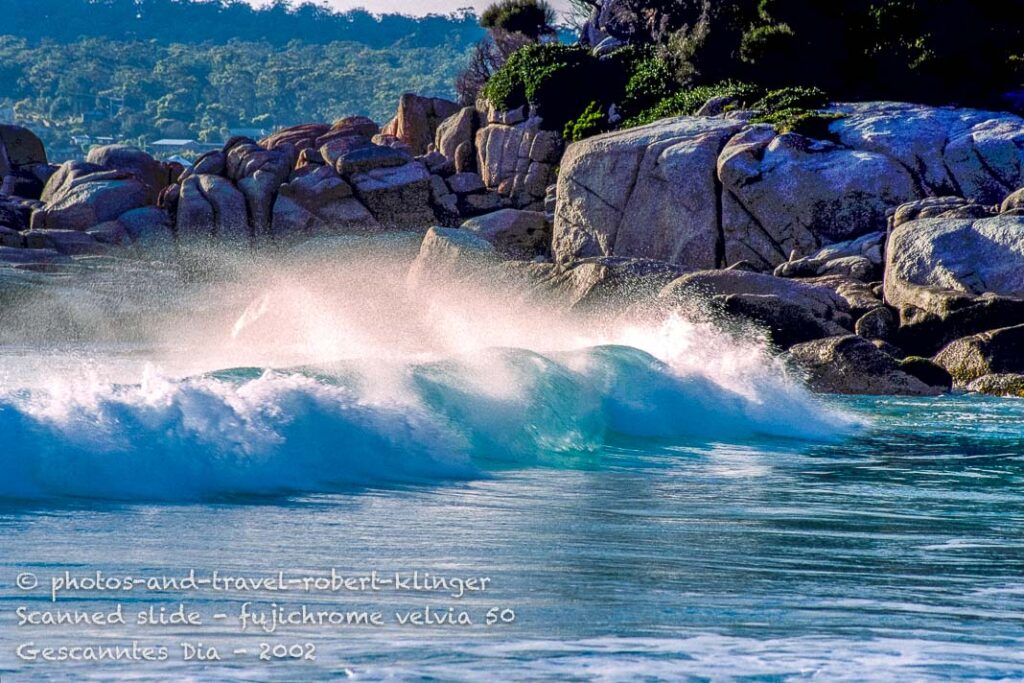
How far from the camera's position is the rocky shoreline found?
19844 millimetres

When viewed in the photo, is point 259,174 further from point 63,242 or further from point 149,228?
point 63,242

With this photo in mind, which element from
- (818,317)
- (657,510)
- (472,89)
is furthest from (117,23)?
(657,510)

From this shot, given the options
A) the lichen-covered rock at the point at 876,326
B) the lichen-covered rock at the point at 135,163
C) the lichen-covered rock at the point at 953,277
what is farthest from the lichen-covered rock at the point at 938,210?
the lichen-covered rock at the point at 135,163

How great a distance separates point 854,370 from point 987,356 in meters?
1.90

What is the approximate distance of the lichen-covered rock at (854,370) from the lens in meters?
17.9

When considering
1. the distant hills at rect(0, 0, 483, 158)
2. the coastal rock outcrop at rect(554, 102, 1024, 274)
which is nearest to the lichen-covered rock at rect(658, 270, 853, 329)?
the coastal rock outcrop at rect(554, 102, 1024, 274)

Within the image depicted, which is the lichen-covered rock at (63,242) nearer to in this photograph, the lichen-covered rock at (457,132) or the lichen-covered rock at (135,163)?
the lichen-covered rock at (135,163)

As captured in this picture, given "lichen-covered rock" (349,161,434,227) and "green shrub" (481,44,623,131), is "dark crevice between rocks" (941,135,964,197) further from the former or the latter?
"lichen-covered rock" (349,161,434,227)

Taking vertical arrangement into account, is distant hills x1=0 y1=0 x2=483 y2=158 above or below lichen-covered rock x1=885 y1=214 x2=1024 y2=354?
below

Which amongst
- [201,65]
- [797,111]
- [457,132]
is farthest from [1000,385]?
[201,65]

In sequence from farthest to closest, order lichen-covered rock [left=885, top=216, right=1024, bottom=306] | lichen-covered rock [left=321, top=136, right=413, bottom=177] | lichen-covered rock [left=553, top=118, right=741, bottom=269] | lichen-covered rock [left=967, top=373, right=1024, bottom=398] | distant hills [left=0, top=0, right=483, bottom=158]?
1. distant hills [left=0, top=0, right=483, bottom=158]
2. lichen-covered rock [left=321, top=136, right=413, bottom=177]
3. lichen-covered rock [left=553, top=118, right=741, bottom=269]
4. lichen-covered rock [left=885, top=216, right=1024, bottom=306]
5. lichen-covered rock [left=967, top=373, right=1024, bottom=398]

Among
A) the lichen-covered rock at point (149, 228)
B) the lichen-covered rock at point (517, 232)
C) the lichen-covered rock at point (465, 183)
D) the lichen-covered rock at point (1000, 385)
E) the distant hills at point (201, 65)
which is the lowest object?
the distant hills at point (201, 65)

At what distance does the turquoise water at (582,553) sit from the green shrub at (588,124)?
27007 mm

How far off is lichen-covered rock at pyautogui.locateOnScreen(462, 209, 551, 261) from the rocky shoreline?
5 centimetres
